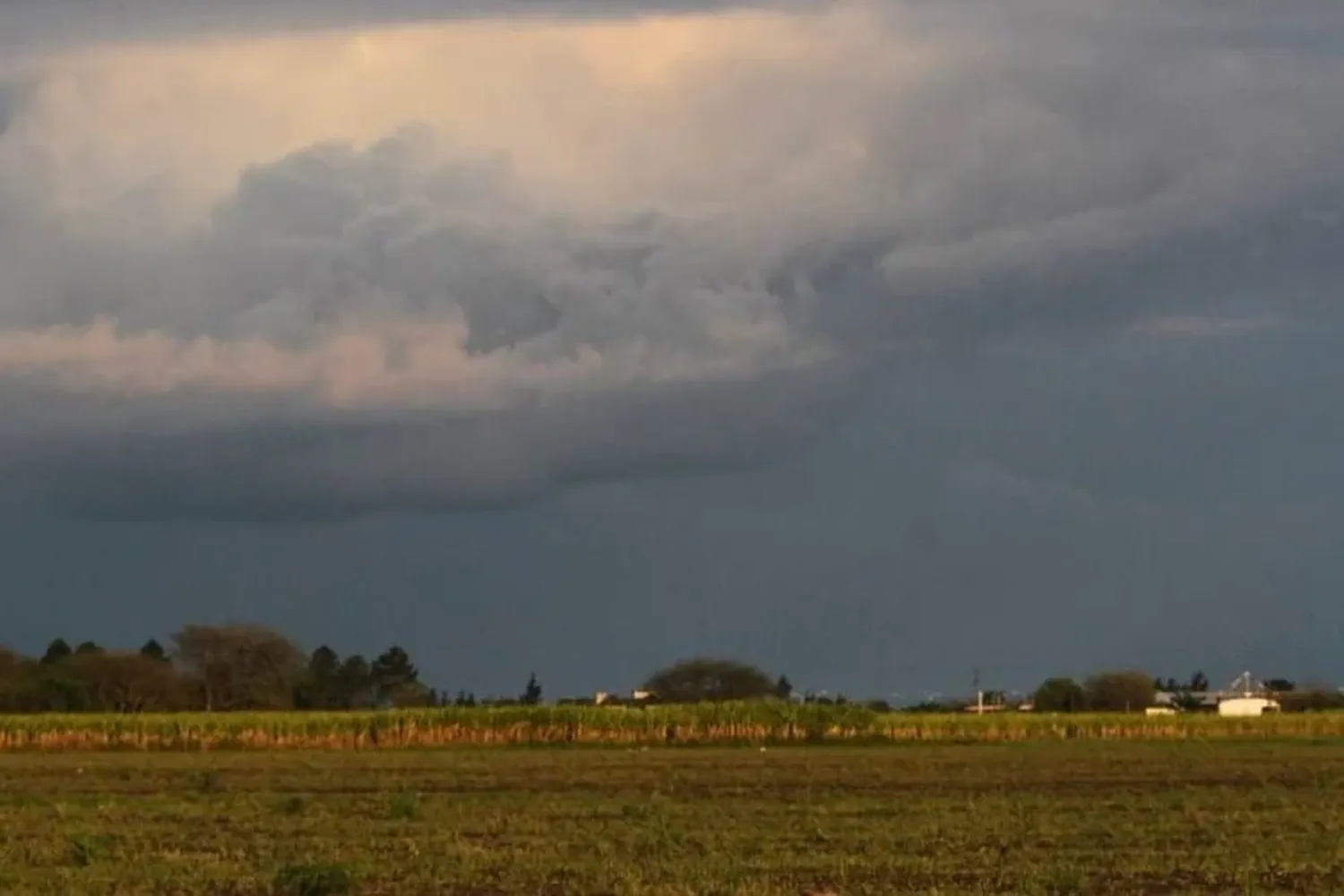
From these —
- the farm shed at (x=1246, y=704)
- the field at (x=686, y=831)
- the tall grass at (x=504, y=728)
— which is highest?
the farm shed at (x=1246, y=704)

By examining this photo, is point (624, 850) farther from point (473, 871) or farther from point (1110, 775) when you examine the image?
point (1110, 775)

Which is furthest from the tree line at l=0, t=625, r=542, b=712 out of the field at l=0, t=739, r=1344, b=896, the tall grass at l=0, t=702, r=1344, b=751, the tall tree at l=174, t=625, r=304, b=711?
the field at l=0, t=739, r=1344, b=896

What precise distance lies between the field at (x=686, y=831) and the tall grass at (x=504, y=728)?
32329mm

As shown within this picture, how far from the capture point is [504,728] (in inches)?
3563

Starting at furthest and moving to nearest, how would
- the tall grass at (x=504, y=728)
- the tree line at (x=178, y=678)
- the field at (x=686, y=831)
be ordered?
the tree line at (x=178, y=678) < the tall grass at (x=504, y=728) < the field at (x=686, y=831)

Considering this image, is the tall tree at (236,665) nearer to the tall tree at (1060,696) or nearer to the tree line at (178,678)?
the tree line at (178,678)

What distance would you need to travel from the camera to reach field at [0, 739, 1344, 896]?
24266mm

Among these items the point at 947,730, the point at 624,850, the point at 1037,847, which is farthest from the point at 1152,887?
the point at 947,730

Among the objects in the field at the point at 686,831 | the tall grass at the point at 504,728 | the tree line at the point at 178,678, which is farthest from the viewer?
the tree line at the point at 178,678

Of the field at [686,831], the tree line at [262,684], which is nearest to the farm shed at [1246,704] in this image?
the tree line at [262,684]

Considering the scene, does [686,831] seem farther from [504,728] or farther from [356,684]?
[356,684]

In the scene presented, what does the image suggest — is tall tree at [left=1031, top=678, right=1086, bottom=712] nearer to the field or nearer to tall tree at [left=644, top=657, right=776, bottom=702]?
tall tree at [left=644, top=657, right=776, bottom=702]

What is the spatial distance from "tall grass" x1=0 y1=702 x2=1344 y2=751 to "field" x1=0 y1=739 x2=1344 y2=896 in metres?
32.3

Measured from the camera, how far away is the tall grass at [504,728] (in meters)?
88.6
